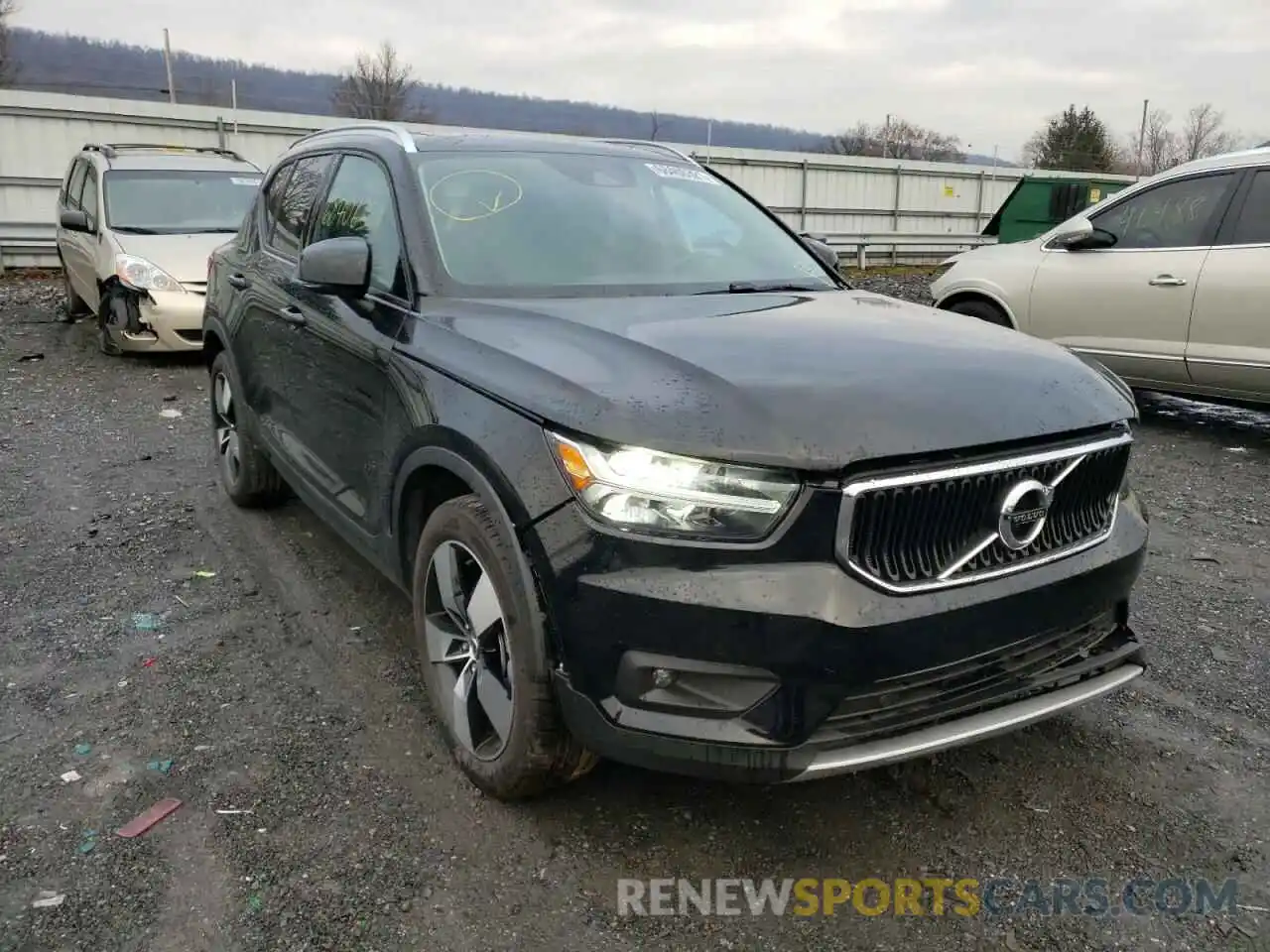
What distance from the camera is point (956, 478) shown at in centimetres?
226

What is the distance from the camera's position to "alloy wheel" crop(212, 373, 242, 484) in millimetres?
5051

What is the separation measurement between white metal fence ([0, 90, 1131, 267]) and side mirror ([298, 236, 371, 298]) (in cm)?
1283

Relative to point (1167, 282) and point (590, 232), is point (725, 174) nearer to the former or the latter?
point (1167, 282)

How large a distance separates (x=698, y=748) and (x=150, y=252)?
8571 mm

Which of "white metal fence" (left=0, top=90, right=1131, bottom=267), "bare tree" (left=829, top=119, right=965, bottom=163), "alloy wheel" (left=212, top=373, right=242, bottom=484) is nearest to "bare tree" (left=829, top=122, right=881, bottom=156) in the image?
"bare tree" (left=829, top=119, right=965, bottom=163)

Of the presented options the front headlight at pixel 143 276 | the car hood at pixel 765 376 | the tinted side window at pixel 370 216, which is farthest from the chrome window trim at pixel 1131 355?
the front headlight at pixel 143 276

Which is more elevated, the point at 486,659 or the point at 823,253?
the point at 823,253

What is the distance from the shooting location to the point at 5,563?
14.7ft

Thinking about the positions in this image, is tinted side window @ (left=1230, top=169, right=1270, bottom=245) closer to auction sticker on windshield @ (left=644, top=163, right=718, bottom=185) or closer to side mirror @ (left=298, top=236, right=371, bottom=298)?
auction sticker on windshield @ (left=644, top=163, right=718, bottom=185)

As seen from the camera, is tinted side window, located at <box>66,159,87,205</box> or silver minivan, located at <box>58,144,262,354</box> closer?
silver minivan, located at <box>58,144,262,354</box>

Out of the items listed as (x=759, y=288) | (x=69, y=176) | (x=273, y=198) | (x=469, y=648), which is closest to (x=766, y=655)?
(x=469, y=648)

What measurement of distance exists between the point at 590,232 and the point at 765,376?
52.5 inches

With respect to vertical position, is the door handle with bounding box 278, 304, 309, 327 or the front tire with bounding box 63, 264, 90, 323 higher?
the door handle with bounding box 278, 304, 309, 327

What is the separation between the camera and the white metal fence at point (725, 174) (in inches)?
630
